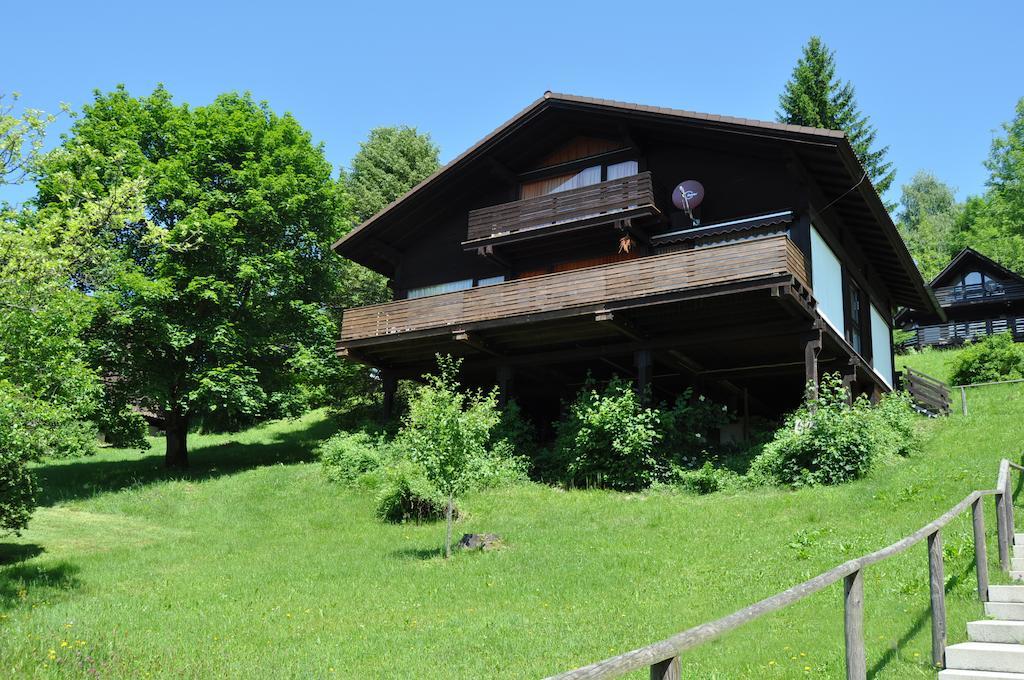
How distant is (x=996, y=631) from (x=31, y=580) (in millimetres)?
13970

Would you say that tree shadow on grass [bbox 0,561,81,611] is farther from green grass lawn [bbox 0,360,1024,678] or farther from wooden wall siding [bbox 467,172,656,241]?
wooden wall siding [bbox 467,172,656,241]

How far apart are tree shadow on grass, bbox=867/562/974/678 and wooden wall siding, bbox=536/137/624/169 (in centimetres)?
1797

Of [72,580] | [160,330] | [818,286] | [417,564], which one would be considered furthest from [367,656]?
[160,330]

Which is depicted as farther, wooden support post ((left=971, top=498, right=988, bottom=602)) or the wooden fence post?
the wooden fence post

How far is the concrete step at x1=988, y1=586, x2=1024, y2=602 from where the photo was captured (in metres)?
8.26

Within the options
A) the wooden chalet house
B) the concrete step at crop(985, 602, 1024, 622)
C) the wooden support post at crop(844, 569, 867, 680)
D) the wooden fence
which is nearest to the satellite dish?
the wooden chalet house

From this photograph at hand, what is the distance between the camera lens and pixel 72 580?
14.2 meters

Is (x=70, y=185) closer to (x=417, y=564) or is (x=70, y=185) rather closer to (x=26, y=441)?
(x=26, y=441)

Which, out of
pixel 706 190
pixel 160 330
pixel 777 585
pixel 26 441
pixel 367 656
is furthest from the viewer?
pixel 160 330

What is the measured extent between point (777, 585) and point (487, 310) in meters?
13.9

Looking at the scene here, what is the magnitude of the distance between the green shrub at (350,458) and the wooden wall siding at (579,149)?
404 inches

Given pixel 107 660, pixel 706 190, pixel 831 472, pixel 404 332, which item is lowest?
pixel 107 660

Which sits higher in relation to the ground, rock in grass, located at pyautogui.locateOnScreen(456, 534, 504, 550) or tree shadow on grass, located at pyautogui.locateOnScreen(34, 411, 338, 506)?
tree shadow on grass, located at pyautogui.locateOnScreen(34, 411, 338, 506)

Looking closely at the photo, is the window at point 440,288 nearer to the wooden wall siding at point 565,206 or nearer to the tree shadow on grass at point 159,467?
the wooden wall siding at point 565,206
